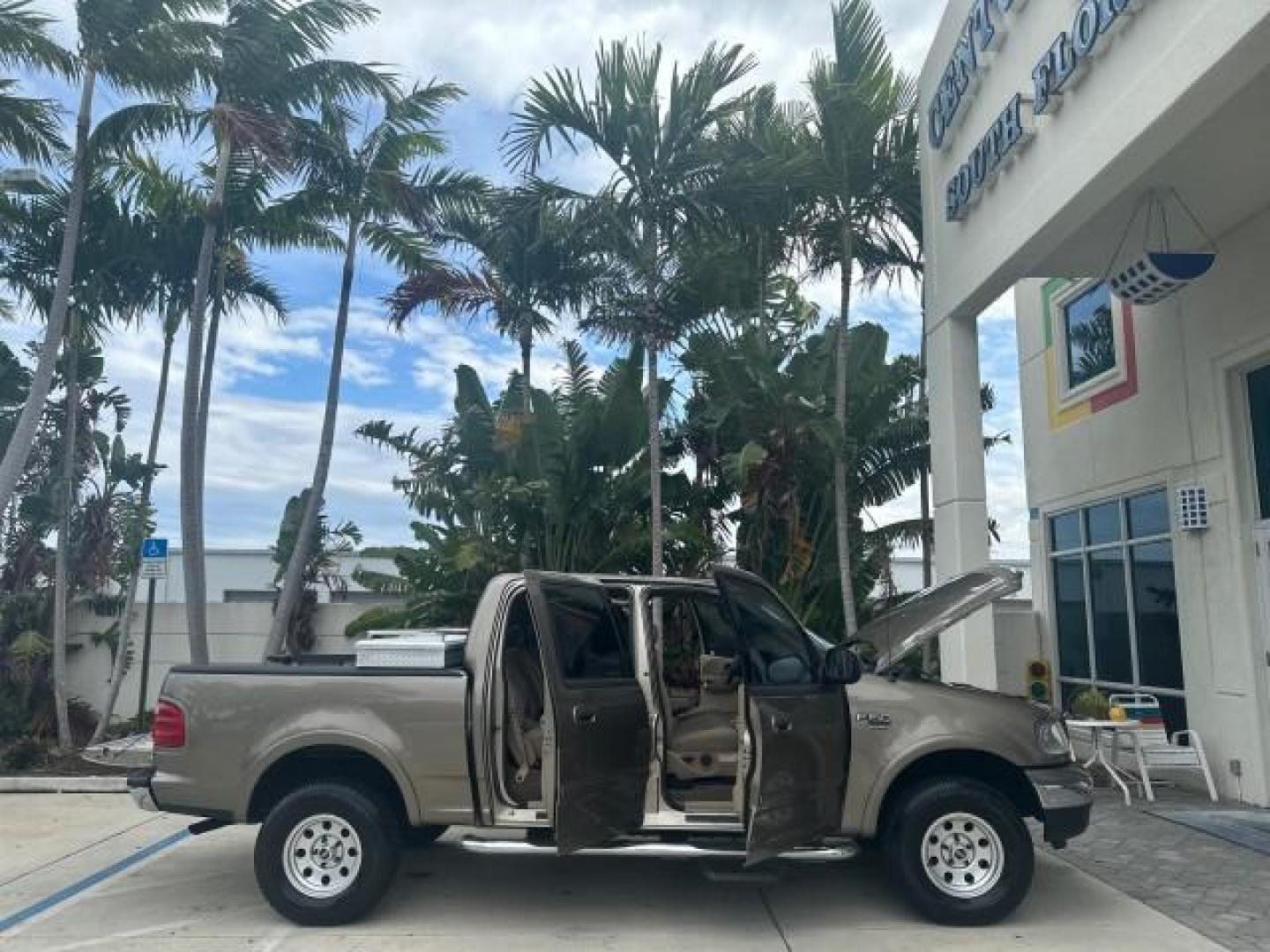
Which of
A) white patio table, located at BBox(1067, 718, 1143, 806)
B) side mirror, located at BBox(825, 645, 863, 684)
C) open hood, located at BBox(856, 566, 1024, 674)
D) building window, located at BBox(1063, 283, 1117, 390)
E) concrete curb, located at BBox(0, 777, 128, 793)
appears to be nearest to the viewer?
side mirror, located at BBox(825, 645, 863, 684)

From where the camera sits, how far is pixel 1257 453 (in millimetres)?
8820

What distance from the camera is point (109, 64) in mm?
10711

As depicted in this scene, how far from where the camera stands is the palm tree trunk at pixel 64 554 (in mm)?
11805

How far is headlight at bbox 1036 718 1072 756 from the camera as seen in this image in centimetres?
570

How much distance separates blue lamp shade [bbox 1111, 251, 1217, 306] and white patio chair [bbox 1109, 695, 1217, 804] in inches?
140

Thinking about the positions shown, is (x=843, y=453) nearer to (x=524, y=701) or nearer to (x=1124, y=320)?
(x=1124, y=320)

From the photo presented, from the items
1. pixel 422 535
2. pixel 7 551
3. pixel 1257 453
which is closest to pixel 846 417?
pixel 1257 453

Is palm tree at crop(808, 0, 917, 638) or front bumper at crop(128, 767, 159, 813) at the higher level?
palm tree at crop(808, 0, 917, 638)

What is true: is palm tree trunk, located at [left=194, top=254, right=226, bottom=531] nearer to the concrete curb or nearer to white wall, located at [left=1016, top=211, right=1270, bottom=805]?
the concrete curb

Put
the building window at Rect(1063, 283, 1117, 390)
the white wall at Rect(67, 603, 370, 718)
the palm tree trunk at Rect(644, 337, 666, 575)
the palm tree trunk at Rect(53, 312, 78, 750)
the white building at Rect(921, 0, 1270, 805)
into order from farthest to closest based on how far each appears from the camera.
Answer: the white wall at Rect(67, 603, 370, 718), the palm tree trunk at Rect(53, 312, 78, 750), the palm tree trunk at Rect(644, 337, 666, 575), the building window at Rect(1063, 283, 1117, 390), the white building at Rect(921, 0, 1270, 805)

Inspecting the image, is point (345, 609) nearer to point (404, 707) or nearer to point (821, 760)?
point (404, 707)

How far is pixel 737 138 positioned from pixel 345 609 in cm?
797

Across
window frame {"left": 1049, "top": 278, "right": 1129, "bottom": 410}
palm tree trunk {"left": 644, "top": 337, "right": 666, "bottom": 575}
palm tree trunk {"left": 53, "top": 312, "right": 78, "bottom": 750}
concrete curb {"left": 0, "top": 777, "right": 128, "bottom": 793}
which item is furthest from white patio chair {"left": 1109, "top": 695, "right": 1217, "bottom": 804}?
palm tree trunk {"left": 53, "top": 312, "right": 78, "bottom": 750}

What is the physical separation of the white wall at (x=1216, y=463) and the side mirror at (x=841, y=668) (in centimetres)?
511
